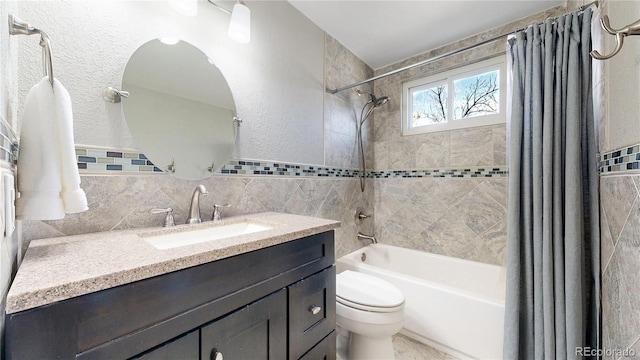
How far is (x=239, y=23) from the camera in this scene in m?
1.29

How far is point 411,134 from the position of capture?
2416mm

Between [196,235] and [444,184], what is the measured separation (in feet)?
6.78

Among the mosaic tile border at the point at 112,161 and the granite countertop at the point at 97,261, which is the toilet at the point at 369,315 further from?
the mosaic tile border at the point at 112,161

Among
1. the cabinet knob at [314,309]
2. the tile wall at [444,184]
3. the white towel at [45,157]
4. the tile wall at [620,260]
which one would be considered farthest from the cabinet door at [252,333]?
the tile wall at [444,184]

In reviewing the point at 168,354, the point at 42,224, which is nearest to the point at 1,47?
the point at 42,224

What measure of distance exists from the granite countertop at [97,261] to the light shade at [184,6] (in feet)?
3.29

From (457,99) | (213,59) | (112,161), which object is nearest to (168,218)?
(112,161)

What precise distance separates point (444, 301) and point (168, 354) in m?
1.61

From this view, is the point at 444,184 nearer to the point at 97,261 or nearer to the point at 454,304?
the point at 454,304

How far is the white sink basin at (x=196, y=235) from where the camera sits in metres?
0.96

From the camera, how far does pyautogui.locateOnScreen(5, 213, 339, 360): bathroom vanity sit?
1.49 feet

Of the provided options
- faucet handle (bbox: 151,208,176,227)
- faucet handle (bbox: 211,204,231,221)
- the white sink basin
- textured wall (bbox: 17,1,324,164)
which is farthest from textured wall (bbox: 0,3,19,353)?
faucet handle (bbox: 211,204,231,221)

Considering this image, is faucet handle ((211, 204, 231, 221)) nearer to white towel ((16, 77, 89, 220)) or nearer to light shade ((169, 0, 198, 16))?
white towel ((16, 77, 89, 220))

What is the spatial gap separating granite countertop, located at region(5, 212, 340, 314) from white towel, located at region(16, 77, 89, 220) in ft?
0.41
